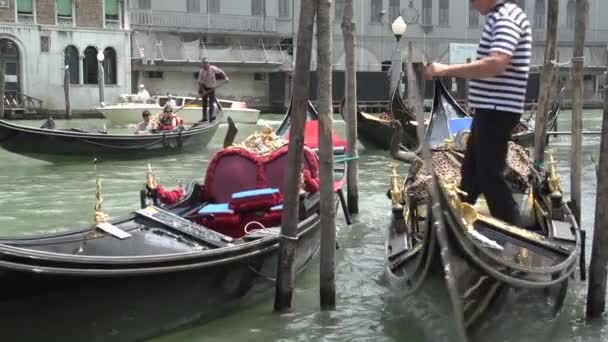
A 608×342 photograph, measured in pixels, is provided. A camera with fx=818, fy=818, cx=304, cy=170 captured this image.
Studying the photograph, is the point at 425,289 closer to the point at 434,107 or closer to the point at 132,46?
the point at 434,107

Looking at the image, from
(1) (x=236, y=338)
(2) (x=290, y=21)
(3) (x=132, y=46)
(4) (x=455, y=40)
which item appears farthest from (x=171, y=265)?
(4) (x=455, y=40)

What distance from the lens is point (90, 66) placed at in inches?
605

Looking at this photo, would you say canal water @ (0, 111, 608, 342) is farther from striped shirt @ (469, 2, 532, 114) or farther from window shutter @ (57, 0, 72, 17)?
window shutter @ (57, 0, 72, 17)

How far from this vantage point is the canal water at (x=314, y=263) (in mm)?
2432

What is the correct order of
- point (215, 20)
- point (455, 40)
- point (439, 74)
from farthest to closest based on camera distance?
point (455, 40) < point (215, 20) < point (439, 74)

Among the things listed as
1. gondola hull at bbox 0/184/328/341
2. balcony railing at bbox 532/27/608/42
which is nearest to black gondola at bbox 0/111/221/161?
gondola hull at bbox 0/184/328/341

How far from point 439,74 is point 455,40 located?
1745 cm

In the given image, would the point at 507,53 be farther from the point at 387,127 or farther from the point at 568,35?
the point at 568,35

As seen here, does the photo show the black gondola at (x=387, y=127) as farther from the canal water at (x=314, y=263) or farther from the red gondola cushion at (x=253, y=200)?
the red gondola cushion at (x=253, y=200)

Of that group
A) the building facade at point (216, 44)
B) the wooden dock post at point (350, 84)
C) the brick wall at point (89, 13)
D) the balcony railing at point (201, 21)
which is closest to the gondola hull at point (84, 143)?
the wooden dock post at point (350, 84)

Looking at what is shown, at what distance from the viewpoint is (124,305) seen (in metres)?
2.13

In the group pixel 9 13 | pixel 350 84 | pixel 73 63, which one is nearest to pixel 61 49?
pixel 73 63

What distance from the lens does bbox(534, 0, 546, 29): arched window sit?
1911 cm

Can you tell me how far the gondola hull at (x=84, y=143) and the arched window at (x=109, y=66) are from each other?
26.9 ft
